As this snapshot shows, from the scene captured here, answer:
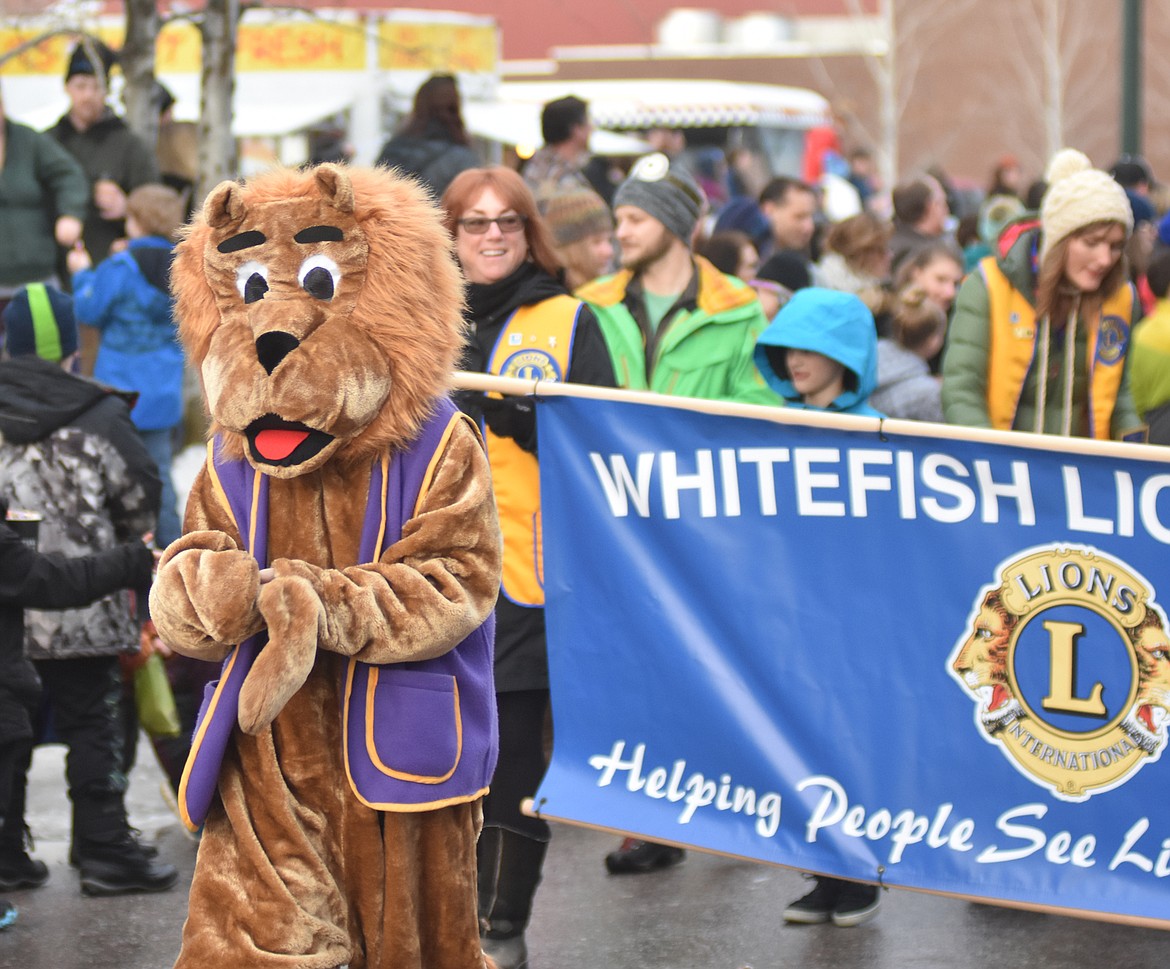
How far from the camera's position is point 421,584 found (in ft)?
12.0

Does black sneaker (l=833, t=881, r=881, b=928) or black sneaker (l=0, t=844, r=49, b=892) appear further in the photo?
black sneaker (l=0, t=844, r=49, b=892)

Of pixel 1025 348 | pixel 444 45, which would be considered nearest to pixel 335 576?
pixel 1025 348

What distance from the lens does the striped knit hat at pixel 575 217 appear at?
8094 millimetres

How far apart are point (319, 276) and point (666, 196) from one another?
2.71 meters

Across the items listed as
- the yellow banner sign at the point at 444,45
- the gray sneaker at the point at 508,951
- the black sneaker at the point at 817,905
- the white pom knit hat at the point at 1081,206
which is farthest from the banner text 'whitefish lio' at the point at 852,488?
the yellow banner sign at the point at 444,45

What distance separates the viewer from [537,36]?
4641 centimetres

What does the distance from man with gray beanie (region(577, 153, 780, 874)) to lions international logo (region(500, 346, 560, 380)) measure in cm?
64

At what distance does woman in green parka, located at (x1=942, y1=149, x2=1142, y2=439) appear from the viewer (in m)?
6.19

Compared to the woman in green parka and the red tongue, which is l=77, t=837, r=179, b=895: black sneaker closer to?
the red tongue

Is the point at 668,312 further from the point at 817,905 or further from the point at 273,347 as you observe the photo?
the point at 273,347

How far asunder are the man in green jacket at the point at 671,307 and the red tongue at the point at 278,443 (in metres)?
2.46

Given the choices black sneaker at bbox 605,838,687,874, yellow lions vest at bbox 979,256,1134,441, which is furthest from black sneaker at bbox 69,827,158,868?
yellow lions vest at bbox 979,256,1134,441

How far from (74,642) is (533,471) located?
1.57 meters

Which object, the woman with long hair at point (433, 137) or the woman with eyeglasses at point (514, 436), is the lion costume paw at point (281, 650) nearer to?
the woman with eyeglasses at point (514, 436)
